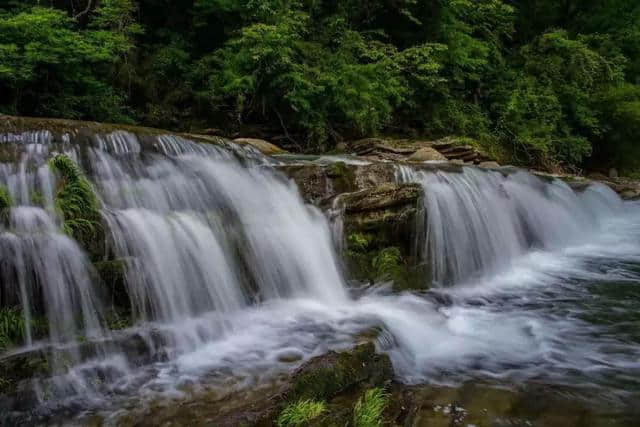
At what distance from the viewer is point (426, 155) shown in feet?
38.5

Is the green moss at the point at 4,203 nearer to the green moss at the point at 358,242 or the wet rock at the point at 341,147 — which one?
the green moss at the point at 358,242

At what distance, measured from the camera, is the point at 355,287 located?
5.81m

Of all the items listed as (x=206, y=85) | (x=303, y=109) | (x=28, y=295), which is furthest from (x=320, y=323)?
(x=206, y=85)

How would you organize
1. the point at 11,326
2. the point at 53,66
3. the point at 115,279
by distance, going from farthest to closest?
the point at 53,66 → the point at 115,279 → the point at 11,326

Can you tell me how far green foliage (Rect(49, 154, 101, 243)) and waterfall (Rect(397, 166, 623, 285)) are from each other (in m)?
4.30

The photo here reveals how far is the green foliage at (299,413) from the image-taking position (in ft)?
8.47

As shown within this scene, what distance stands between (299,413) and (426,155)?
32.7ft

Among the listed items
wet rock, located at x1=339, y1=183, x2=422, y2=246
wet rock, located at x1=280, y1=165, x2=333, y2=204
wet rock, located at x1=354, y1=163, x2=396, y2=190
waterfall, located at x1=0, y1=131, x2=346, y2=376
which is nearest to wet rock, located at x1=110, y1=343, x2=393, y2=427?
waterfall, located at x1=0, y1=131, x2=346, y2=376

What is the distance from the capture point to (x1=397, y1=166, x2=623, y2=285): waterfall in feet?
22.2

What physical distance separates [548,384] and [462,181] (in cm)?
525

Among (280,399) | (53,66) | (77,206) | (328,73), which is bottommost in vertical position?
(280,399)

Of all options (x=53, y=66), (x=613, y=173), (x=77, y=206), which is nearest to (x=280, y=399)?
(x=77, y=206)

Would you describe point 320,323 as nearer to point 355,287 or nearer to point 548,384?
point 355,287

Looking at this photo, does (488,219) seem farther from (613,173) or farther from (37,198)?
(613,173)
